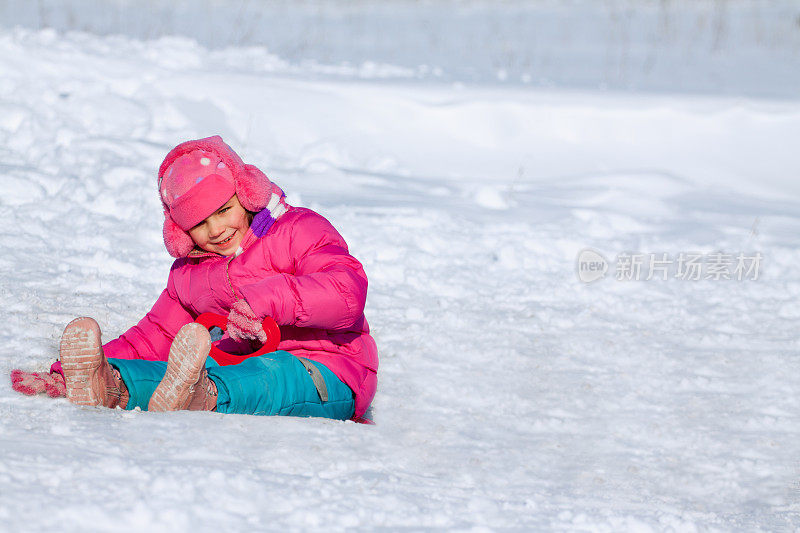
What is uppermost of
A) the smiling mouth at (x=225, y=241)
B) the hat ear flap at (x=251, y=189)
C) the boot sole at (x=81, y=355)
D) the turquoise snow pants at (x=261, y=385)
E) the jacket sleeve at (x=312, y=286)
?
the hat ear flap at (x=251, y=189)

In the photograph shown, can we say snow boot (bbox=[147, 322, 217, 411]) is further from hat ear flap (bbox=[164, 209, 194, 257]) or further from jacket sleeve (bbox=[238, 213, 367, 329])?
hat ear flap (bbox=[164, 209, 194, 257])

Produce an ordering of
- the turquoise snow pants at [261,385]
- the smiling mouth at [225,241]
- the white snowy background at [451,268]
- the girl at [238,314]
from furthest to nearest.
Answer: the smiling mouth at [225,241] → the turquoise snow pants at [261,385] → the girl at [238,314] → the white snowy background at [451,268]

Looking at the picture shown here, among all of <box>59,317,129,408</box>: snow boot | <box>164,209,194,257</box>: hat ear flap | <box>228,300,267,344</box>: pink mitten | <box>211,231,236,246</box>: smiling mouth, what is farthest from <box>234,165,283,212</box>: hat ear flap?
<box>59,317,129,408</box>: snow boot

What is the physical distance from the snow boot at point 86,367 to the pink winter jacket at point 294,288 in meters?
0.36

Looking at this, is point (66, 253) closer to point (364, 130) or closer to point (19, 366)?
point (19, 366)

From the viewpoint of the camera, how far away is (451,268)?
4.36 m

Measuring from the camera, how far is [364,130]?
21.8ft

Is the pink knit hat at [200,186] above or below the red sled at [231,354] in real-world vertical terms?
above

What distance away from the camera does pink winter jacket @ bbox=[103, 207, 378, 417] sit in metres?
2.44

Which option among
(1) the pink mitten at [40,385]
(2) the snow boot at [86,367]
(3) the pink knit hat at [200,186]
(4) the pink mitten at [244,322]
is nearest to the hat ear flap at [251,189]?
(3) the pink knit hat at [200,186]

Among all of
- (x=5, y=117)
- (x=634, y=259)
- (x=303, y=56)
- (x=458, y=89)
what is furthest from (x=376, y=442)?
(x=303, y=56)

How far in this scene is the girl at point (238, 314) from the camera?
7.36ft

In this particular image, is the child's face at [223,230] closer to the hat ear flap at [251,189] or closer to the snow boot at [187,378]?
the hat ear flap at [251,189]

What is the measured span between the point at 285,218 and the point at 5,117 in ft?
12.7
